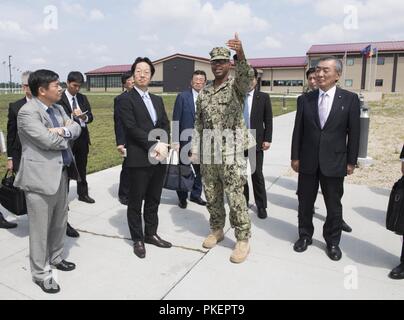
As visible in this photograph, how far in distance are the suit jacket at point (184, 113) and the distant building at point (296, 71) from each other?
32.5 meters

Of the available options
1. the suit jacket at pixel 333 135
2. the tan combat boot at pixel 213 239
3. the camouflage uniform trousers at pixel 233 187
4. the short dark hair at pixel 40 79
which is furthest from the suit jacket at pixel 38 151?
the suit jacket at pixel 333 135

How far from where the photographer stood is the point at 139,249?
3.53 meters

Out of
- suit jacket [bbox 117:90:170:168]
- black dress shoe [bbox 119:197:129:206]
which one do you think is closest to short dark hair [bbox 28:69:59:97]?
suit jacket [bbox 117:90:170:168]

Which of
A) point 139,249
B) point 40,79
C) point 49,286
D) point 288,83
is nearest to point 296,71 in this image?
point 288,83

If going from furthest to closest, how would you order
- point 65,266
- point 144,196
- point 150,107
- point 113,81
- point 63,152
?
1. point 113,81
2. point 144,196
3. point 150,107
4. point 65,266
5. point 63,152

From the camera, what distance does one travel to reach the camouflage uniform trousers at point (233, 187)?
11.3ft

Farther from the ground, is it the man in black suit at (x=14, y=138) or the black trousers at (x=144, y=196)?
the man in black suit at (x=14, y=138)

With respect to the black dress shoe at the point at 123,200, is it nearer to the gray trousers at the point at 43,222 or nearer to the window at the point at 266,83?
the gray trousers at the point at 43,222

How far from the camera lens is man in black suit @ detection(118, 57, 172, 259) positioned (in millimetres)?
3412

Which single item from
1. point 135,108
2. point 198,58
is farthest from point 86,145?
point 198,58

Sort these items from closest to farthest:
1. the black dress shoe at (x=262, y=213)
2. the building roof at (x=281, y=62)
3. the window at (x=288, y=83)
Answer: the black dress shoe at (x=262, y=213), the building roof at (x=281, y=62), the window at (x=288, y=83)

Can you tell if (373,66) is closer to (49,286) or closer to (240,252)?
(240,252)

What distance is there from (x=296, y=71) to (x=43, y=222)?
53.1 meters

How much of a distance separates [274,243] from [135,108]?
2.01 metres
